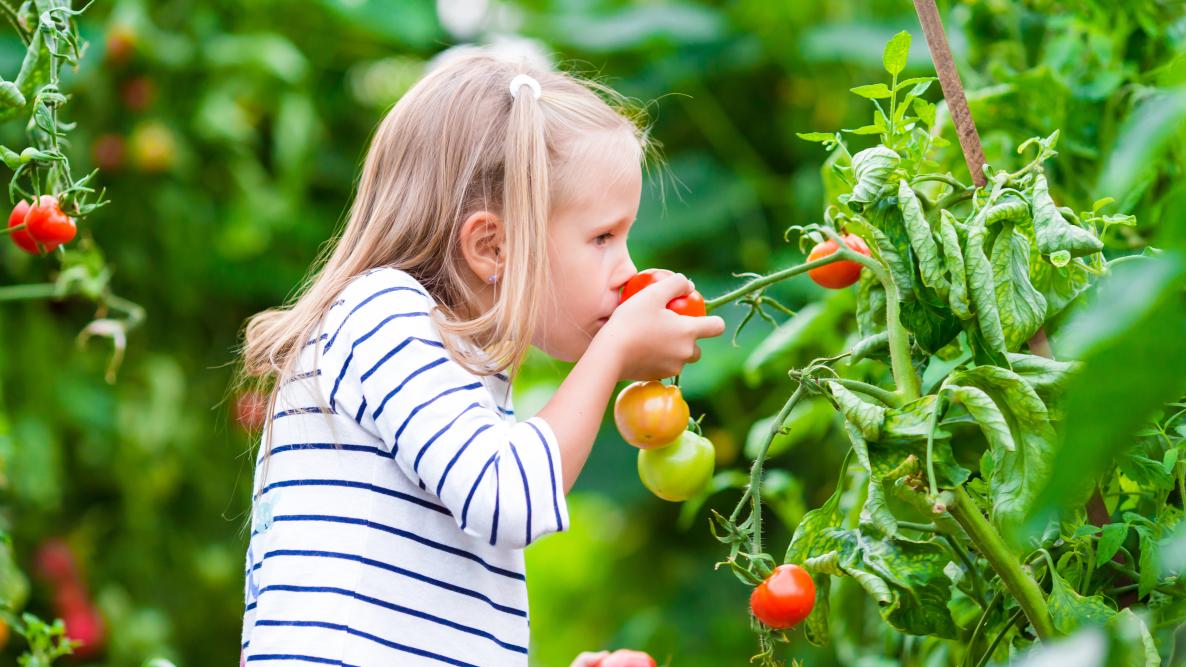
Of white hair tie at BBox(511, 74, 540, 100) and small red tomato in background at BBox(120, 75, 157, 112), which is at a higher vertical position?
small red tomato in background at BBox(120, 75, 157, 112)

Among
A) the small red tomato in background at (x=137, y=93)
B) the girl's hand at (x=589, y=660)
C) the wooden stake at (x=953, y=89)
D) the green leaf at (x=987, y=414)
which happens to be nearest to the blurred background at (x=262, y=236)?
the small red tomato in background at (x=137, y=93)

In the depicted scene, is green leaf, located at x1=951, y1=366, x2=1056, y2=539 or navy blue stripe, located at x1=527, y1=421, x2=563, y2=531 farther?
navy blue stripe, located at x1=527, y1=421, x2=563, y2=531

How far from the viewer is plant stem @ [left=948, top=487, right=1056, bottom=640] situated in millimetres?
677

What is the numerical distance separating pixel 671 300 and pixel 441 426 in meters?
0.20

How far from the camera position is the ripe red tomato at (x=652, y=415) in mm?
844

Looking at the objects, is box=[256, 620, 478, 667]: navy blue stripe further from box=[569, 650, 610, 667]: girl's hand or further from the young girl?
box=[569, 650, 610, 667]: girl's hand

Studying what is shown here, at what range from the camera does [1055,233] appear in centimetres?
67

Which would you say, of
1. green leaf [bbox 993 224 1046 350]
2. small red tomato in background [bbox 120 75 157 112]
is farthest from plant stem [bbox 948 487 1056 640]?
small red tomato in background [bbox 120 75 157 112]

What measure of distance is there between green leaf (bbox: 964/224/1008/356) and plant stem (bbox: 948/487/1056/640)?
93 mm

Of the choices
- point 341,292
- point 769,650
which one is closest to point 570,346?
point 341,292

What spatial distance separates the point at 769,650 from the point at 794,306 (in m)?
1.31

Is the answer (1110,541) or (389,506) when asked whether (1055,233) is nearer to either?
(1110,541)

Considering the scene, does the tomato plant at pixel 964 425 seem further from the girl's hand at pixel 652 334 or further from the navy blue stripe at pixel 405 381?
the navy blue stripe at pixel 405 381

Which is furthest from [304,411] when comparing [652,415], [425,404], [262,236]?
[262,236]
